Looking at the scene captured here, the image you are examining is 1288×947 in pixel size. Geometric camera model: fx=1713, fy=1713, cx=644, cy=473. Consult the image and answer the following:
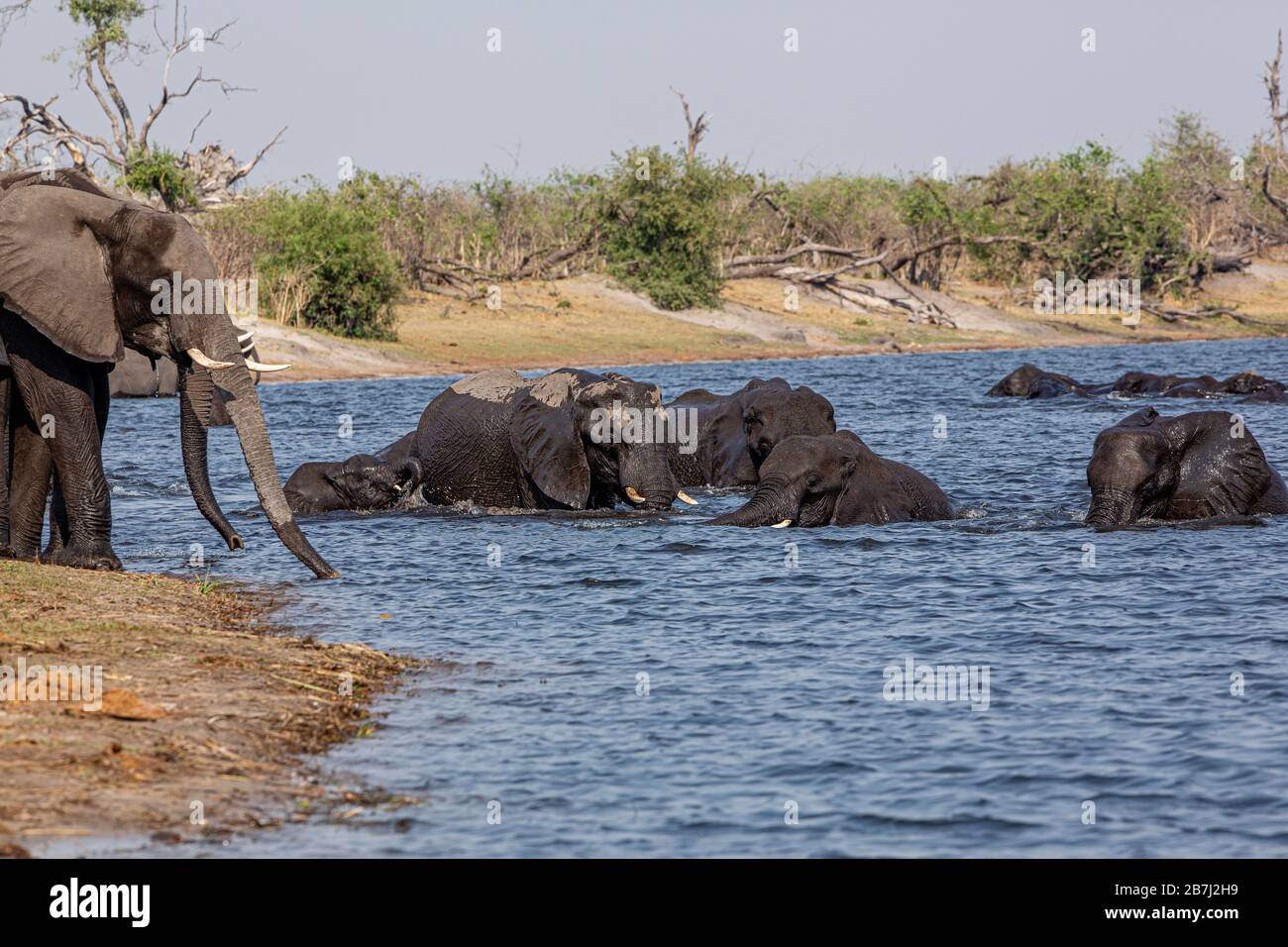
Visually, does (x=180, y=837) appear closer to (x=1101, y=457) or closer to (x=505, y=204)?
(x=1101, y=457)

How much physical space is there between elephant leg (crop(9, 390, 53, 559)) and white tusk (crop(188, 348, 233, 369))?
153 centimetres

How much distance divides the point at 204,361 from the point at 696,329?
42495 mm

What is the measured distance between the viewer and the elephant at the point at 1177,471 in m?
13.6

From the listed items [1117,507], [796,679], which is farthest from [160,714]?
[1117,507]

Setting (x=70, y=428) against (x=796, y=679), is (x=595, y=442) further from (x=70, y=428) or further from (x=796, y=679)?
(x=796, y=679)

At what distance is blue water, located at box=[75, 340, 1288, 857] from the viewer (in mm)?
6637

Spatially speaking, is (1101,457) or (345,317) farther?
(345,317)

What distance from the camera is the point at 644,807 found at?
6875 mm

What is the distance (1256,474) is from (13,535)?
958cm

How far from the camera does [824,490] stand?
47.1 ft

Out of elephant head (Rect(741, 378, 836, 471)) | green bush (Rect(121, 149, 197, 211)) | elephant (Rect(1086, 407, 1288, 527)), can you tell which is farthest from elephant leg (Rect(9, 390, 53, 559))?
green bush (Rect(121, 149, 197, 211))

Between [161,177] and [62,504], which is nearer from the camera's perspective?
[62,504]

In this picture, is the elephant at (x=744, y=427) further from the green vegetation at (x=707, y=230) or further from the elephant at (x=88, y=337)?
the green vegetation at (x=707, y=230)

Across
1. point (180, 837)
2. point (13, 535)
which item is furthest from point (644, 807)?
point (13, 535)
